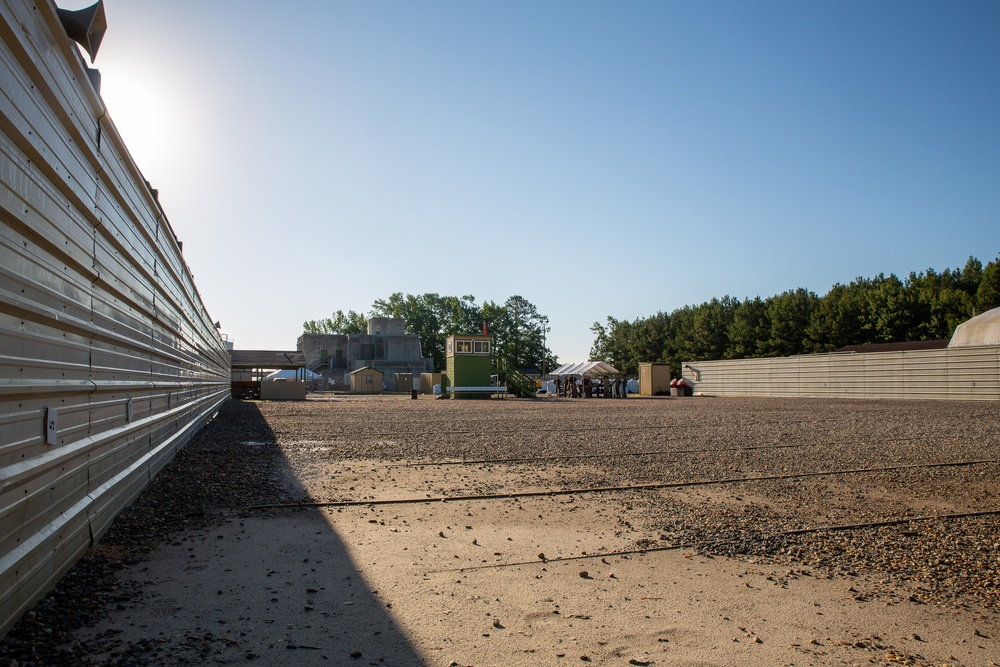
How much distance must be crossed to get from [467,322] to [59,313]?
367 ft

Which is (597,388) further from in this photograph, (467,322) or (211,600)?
(467,322)

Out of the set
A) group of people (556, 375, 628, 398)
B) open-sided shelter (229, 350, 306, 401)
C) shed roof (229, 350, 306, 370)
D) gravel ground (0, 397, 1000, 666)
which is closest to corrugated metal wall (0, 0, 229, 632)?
gravel ground (0, 397, 1000, 666)

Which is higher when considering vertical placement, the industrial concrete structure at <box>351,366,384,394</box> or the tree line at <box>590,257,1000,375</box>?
the tree line at <box>590,257,1000,375</box>

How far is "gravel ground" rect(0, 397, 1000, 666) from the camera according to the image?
13.1 ft

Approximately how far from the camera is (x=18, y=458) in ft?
10.0

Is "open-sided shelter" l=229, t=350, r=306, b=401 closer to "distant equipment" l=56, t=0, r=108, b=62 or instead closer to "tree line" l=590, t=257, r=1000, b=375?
"distant equipment" l=56, t=0, r=108, b=62

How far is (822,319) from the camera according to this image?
62.2 metres

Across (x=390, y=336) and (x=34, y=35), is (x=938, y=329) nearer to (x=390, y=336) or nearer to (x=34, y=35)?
(x=390, y=336)

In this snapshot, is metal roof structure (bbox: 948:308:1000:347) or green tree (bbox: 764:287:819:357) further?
green tree (bbox: 764:287:819:357)

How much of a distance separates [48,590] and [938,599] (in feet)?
16.0

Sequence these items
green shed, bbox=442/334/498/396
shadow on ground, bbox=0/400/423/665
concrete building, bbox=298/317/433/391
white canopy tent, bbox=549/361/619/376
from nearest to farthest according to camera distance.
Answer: shadow on ground, bbox=0/400/423/665
green shed, bbox=442/334/498/396
white canopy tent, bbox=549/361/619/376
concrete building, bbox=298/317/433/391

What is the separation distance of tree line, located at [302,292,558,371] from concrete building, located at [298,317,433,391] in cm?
2361

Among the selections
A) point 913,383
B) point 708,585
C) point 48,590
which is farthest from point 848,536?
point 913,383

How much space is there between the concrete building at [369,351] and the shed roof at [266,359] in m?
33.0
